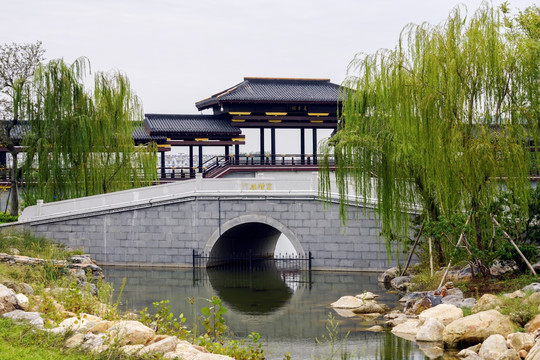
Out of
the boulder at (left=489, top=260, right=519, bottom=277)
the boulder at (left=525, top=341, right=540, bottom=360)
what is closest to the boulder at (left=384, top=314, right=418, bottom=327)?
the boulder at (left=489, top=260, right=519, bottom=277)

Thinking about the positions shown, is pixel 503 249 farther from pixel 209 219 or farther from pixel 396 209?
pixel 209 219

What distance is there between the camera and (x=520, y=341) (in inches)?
418

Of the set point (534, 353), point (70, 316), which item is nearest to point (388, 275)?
point (534, 353)

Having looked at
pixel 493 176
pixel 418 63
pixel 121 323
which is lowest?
pixel 121 323

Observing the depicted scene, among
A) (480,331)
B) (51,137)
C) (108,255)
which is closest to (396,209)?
(480,331)

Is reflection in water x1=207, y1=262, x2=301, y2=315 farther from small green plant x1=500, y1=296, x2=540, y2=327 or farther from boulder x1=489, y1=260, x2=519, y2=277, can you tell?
small green plant x1=500, y1=296, x2=540, y2=327

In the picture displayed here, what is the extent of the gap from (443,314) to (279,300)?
5.08m

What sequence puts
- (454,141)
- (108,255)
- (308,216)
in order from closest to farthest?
(454,141)
(308,216)
(108,255)

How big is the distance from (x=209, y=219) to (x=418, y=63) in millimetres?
9203

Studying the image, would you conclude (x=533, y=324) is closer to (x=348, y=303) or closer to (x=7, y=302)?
(x=348, y=303)

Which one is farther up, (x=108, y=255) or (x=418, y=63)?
(x=418, y=63)

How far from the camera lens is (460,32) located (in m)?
14.1

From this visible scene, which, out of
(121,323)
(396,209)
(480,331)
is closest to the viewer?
(121,323)

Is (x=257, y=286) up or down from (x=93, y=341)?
down
